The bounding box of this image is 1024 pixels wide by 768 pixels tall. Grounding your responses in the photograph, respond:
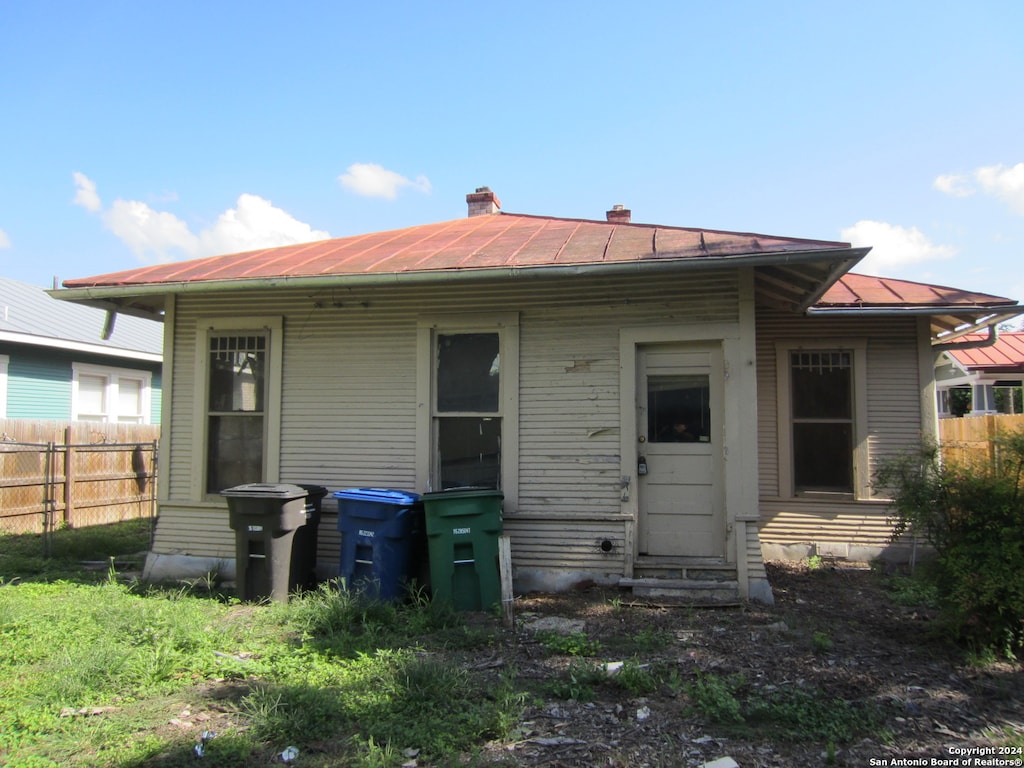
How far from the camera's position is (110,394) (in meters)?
14.8

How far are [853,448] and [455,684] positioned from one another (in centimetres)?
592

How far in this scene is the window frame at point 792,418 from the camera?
795cm

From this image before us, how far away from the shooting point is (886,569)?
7.69 m

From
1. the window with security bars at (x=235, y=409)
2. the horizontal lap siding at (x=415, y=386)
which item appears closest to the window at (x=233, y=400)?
the window with security bars at (x=235, y=409)

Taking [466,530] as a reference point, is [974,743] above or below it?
below

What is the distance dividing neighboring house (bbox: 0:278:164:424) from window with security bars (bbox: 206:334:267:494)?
232 inches

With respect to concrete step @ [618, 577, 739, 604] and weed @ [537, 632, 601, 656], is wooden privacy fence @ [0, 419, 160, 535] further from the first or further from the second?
concrete step @ [618, 577, 739, 604]

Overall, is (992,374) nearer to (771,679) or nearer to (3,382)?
A: (771,679)

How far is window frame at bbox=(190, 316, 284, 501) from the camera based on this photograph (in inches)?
281

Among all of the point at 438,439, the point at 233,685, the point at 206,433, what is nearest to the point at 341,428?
the point at 438,439

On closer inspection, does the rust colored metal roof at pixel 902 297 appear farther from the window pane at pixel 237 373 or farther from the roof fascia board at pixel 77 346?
the roof fascia board at pixel 77 346

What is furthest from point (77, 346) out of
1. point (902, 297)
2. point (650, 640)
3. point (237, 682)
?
point (902, 297)

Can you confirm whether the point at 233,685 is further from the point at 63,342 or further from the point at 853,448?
the point at 63,342

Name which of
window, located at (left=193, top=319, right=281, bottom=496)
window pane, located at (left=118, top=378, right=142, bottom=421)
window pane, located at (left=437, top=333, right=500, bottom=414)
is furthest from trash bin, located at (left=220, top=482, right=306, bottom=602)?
window pane, located at (left=118, top=378, right=142, bottom=421)
